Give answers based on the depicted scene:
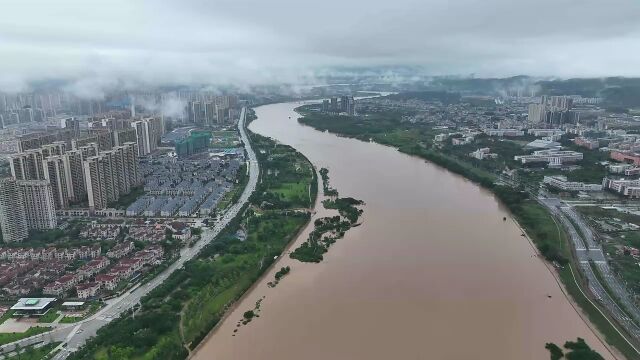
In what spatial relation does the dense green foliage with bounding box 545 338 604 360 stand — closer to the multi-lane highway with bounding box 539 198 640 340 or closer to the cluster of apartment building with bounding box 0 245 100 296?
the multi-lane highway with bounding box 539 198 640 340

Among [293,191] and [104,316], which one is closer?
[104,316]

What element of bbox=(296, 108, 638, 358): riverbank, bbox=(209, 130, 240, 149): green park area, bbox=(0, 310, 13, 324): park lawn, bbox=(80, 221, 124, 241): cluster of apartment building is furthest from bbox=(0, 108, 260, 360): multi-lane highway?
bbox=(209, 130, 240, 149): green park area

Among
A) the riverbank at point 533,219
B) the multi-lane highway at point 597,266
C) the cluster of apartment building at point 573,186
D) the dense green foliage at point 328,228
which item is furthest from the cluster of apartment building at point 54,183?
the cluster of apartment building at point 573,186

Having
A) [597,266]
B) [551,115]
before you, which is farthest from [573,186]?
[551,115]

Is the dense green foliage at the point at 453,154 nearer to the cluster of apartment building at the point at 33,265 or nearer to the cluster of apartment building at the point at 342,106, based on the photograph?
the cluster of apartment building at the point at 342,106

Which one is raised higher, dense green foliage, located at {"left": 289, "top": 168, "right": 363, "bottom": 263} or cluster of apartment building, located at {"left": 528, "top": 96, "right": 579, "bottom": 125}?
cluster of apartment building, located at {"left": 528, "top": 96, "right": 579, "bottom": 125}

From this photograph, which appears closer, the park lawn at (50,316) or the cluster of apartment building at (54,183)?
the park lawn at (50,316)

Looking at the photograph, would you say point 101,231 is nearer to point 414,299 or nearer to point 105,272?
point 105,272
